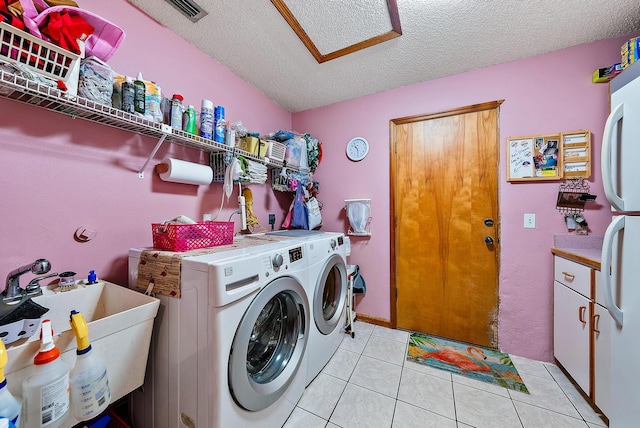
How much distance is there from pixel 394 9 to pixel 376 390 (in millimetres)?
2375

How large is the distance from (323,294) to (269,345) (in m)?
0.53

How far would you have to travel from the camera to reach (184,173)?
55.8 inches

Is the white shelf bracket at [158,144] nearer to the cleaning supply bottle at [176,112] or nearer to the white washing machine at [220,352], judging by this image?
the cleaning supply bottle at [176,112]

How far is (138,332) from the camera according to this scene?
907 mm

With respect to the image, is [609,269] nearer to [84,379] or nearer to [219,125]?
[84,379]

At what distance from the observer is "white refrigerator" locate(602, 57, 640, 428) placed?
984 millimetres

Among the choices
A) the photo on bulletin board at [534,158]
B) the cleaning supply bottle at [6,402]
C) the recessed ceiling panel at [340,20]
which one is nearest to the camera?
the cleaning supply bottle at [6,402]

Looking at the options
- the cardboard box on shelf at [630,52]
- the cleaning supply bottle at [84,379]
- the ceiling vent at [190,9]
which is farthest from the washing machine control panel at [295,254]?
the cardboard box on shelf at [630,52]

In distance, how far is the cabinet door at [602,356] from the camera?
3.85 ft

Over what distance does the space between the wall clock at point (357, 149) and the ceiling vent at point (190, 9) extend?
156 centimetres

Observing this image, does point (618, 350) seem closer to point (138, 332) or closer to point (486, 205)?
point (486, 205)

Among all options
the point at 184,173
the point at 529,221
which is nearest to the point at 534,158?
the point at 529,221

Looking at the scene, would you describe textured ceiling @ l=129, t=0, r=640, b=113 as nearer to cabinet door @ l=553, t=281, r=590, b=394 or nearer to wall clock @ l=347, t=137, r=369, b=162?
wall clock @ l=347, t=137, r=369, b=162

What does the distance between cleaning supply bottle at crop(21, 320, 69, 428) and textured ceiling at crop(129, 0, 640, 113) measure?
176 centimetres
